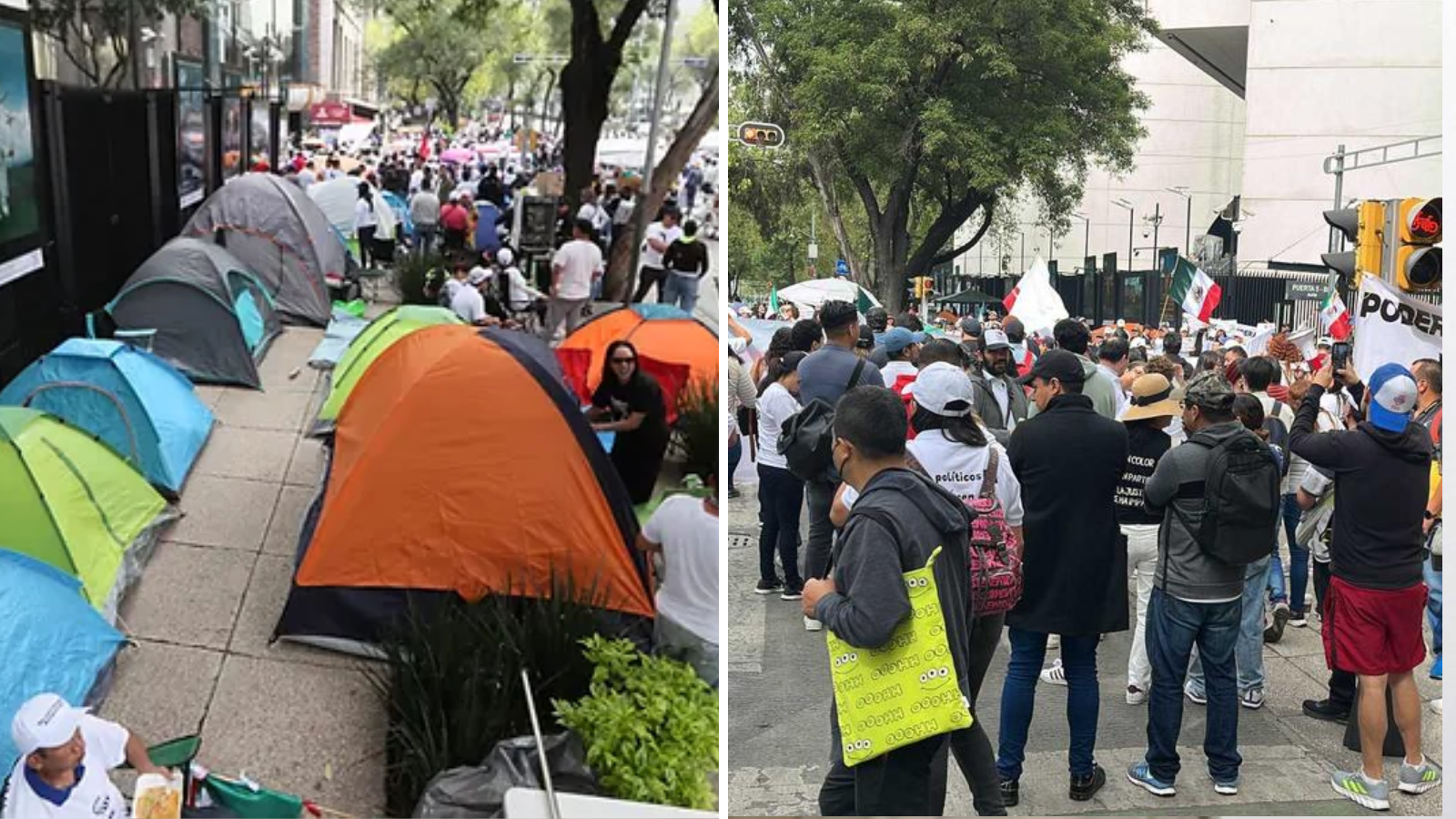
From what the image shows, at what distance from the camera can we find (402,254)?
1689 cm

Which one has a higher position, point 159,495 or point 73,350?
point 73,350

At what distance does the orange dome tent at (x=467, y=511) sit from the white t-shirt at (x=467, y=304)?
5.49m

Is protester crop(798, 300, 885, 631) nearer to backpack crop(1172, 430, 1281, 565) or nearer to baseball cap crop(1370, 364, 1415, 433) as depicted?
backpack crop(1172, 430, 1281, 565)

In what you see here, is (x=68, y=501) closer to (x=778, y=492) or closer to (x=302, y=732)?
(x=302, y=732)

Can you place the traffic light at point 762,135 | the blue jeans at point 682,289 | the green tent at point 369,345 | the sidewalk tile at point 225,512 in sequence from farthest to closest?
1. the blue jeans at point 682,289
2. the green tent at point 369,345
3. the sidewalk tile at point 225,512
4. the traffic light at point 762,135

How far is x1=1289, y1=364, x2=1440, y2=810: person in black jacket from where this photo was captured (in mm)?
4352

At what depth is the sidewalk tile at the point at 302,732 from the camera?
16.7ft

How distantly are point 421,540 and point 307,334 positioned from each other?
7.60 meters

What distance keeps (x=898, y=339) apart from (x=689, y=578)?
5.31ft

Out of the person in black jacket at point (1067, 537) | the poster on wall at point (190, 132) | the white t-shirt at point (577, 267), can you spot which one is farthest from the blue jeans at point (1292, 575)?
the poster on wall at point (190, 132)

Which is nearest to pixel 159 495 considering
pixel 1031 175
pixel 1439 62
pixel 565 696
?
pixel 565 696

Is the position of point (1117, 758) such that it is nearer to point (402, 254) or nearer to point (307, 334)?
point (307, 334)

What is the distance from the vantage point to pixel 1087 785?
14.0 ft

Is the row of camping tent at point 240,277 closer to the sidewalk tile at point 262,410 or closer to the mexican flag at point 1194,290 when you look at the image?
the sidewalk tile at point 262,410
